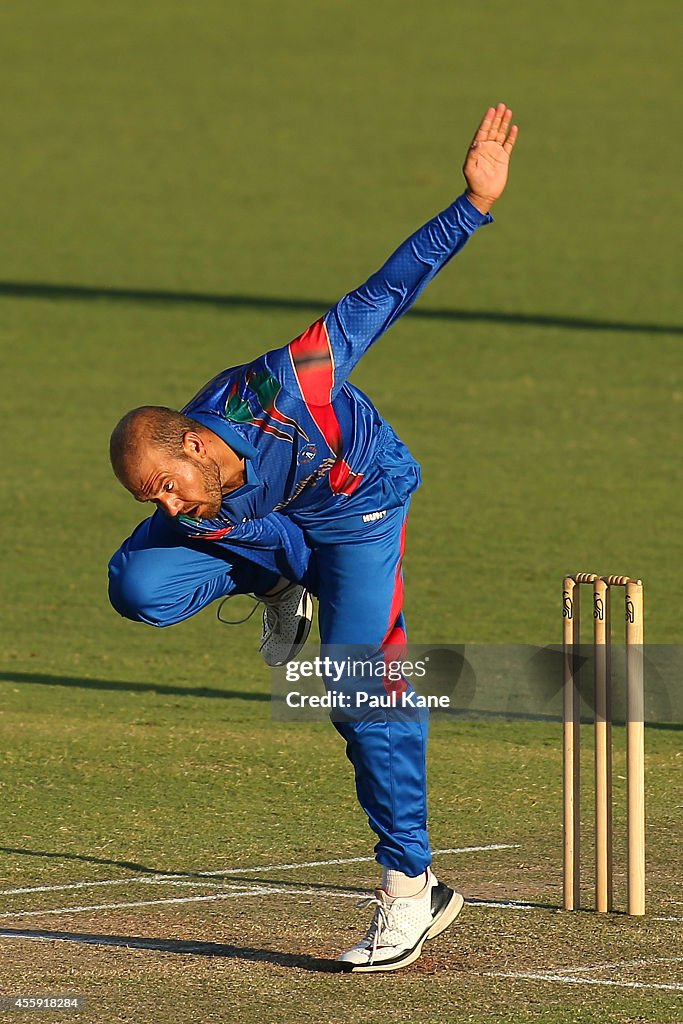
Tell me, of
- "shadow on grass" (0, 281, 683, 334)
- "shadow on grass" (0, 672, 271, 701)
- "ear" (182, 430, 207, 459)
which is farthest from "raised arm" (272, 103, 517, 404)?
"shadow on grass" (0, 281, 683, 334)

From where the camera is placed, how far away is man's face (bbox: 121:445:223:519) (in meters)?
5.54

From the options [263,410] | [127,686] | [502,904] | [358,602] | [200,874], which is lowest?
[502,904]

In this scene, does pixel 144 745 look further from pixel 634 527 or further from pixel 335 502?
pixel 634 527

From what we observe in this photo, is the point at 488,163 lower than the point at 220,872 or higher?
higher

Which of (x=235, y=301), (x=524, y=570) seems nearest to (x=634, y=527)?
(x=524, y=570)

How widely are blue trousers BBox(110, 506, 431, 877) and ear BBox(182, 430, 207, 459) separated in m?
0.47

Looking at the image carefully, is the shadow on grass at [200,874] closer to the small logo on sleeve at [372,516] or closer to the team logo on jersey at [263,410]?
the small logo on sleeve at [372,516]

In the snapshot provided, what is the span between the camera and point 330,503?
589 centimetres

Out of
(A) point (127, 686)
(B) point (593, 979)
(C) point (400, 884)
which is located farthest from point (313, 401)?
(A) point (127, 686)

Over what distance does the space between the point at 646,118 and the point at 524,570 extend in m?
23.2

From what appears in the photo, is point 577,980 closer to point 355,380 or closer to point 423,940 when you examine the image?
point 423,940

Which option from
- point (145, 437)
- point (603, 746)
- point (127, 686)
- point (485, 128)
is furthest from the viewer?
point (127, 686)

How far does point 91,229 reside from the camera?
28734 millimetres

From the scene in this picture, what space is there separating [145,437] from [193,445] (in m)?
0.13
